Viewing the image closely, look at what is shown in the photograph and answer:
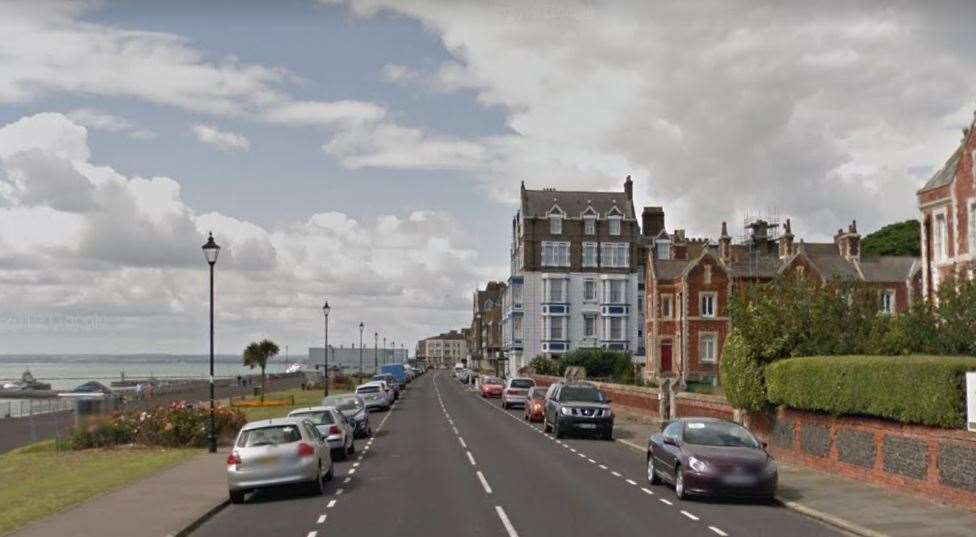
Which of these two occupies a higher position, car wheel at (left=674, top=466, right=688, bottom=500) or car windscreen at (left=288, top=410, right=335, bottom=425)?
car windscreen at (left=288, top=410, right=335, bottom=425)

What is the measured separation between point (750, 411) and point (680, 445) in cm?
1068

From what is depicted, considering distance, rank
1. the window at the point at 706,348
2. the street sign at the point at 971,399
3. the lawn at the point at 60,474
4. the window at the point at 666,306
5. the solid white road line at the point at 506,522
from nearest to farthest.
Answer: the solid white road line at the point at 506,522, the street sign at the point at 971,399, the lawn at the point at 60,474, the window at the point at 706,348, the window at the point at 666,306

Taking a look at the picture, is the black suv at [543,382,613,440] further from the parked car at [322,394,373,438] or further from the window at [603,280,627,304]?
the window at [603,280,627,304]

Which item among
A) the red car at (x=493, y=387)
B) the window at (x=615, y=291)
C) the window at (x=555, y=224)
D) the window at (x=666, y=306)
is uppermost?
the window at (x=555, y=224)

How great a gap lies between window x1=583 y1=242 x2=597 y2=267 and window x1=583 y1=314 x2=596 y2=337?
466cm

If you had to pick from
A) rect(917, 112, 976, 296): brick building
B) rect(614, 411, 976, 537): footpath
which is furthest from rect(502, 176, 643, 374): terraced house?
rect(614, 411, 976, 537): footpath

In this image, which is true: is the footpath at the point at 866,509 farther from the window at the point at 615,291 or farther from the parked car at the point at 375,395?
the window at the point at 615,291

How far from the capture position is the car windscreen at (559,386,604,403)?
125 ft

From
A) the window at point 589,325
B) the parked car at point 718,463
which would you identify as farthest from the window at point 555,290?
the parked car at point 718,463

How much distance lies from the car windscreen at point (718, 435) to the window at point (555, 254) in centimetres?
7544

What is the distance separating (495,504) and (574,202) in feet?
267

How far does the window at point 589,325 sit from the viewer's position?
96438mm

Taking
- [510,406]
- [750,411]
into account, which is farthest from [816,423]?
[510,406]

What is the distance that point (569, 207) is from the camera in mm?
99500
